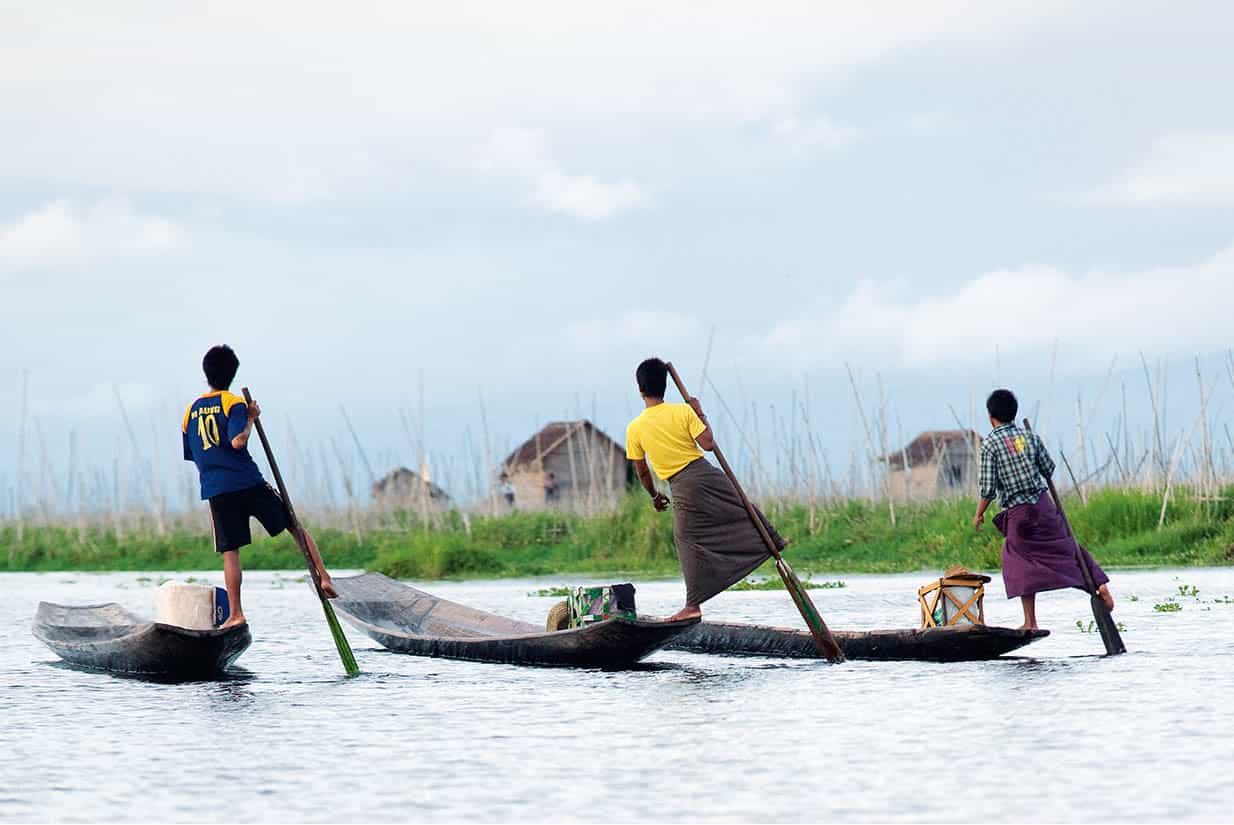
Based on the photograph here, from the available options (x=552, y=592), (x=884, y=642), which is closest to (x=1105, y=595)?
(x=884, y=642)

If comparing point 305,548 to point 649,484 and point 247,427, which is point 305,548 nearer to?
point 247,427

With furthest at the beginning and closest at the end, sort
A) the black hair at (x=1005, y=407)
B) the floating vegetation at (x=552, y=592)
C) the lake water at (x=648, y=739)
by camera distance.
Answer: the floating vegetation at (x=552, y=592)
the black hair at (x=1005, y=407)
the lake water at (x=648, y=739)

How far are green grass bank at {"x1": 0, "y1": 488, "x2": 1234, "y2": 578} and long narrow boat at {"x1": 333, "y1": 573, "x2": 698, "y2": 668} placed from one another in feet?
27.6

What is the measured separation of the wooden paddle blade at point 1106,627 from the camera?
944 cm

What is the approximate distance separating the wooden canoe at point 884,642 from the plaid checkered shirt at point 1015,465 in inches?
34.2

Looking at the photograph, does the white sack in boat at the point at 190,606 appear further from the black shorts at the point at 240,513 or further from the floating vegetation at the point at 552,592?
the floating vegetation at the point at 552,592

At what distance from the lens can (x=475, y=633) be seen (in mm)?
11266

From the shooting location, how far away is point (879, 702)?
7.76 m

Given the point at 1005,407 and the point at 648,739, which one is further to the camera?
the point at 1005,407

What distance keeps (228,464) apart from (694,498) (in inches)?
106

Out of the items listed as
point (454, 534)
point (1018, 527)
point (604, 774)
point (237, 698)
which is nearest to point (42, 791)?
point (604, 774)

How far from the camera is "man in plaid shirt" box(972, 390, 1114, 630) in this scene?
31.0 ft

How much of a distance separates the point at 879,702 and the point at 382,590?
541 centimetres

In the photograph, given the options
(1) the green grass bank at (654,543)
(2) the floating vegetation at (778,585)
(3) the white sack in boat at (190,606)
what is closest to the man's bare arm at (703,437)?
(3) the white sack in boat at (190,606)
